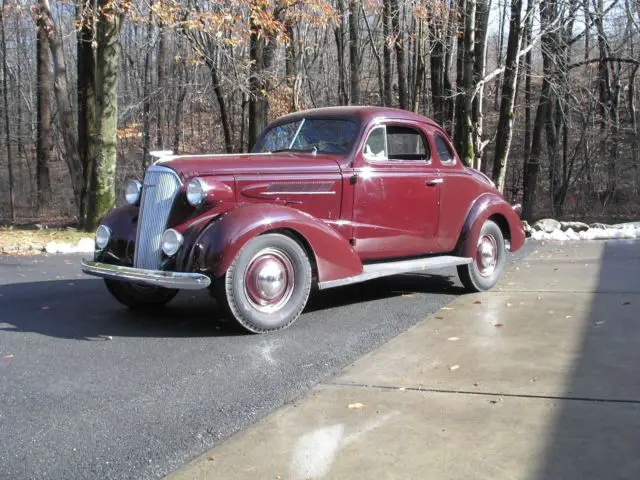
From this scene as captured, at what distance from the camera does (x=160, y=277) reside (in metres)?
4.95

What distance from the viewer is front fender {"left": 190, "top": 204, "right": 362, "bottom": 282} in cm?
494

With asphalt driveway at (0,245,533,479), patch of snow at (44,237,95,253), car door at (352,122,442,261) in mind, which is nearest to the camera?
asphalt driveway at (0,245,533,479)

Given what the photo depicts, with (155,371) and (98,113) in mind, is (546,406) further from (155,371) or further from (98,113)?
(98,113)

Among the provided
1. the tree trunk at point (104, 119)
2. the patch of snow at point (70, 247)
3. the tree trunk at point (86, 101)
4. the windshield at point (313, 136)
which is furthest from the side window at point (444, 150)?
the tree trunk at point (86, 101)

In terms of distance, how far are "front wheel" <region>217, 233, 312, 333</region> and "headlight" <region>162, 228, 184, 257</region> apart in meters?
0.47

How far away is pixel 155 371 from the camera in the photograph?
4.31m

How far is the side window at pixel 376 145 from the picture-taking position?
250 inches

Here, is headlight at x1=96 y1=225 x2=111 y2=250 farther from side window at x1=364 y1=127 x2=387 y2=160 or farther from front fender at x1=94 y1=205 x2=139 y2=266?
side window at x1=364 y1=127 x2=387 y2=160

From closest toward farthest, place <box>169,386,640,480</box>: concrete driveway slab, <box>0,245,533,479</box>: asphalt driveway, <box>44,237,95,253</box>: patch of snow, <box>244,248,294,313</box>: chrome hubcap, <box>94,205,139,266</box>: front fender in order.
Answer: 1. <box>169,386,640,480</box>: concrete driveway slab
2. <box>0,245,533,479</box>: asphalt driveway
3. <box>244,248,294,313</box>: chrome hubcap
4. <box>94,205,139,266</box>: front fender
5. <box>44,237,95,253</box>: patch of snow

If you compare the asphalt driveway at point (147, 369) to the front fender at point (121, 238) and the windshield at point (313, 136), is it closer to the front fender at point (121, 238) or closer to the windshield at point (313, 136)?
the front fender at point (121, 238)

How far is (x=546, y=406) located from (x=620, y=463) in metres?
0.73

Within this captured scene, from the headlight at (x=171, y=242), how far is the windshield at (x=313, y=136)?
1.90 metres

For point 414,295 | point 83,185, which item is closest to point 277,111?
point 83,185

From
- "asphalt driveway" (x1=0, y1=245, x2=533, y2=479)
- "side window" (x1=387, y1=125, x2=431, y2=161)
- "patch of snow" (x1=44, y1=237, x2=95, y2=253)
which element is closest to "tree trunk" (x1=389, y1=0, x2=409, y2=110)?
"patch of snow" (x1=44, y1=237, x2=95, y2=253)
